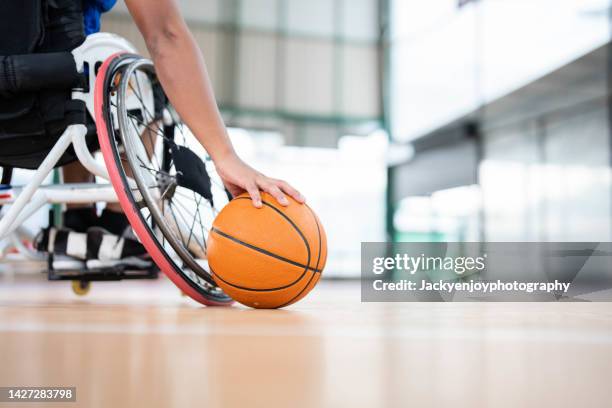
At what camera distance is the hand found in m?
1.30

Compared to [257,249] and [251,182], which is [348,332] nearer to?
[257,249]

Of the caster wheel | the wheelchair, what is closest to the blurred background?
the caster wheel

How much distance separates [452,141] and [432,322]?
592 cm

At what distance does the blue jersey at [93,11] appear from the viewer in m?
1.69

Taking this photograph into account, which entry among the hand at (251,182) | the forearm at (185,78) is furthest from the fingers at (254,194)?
the forearm at (185,78)

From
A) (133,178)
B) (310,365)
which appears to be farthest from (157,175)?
(310,365)

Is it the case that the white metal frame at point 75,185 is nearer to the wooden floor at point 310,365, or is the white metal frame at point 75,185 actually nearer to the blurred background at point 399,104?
the wooden floor at point 310,365

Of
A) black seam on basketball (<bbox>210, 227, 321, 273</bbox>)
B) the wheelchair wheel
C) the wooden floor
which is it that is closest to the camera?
the wooden floor

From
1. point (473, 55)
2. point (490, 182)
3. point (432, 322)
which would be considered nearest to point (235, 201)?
point (432, 322)

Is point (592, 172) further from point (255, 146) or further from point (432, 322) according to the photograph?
point (432, 322)

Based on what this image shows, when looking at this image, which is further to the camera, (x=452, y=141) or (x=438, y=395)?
(x=452, y=141)

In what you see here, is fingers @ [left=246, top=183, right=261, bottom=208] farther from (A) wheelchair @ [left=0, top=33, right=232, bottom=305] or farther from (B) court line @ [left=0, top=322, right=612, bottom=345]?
(B) court line @ [left=0, top=322, right=612, bottom=345]

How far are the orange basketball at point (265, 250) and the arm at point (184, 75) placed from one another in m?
0.14

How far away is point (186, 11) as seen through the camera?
720 centimetres
